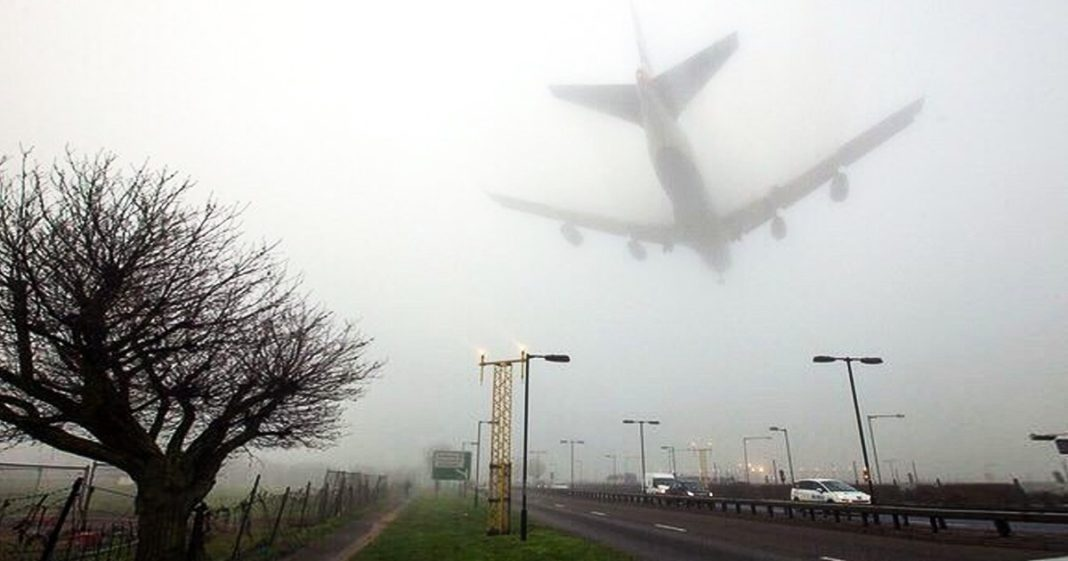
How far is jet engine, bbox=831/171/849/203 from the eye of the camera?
3939 centimetres

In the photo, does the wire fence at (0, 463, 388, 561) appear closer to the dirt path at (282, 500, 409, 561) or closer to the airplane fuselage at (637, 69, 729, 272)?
the dirt path at (282, 500, 409, 561)

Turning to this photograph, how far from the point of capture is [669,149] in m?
A: 49.3

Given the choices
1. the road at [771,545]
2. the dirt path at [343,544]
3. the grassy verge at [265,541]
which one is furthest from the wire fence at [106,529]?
the road at [771,545]

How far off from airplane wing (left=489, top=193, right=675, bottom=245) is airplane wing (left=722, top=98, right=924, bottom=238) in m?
6.33

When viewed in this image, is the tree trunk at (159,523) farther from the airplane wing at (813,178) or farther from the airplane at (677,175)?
the airplane wing at (813,178)

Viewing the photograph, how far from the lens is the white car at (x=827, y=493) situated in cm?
3375

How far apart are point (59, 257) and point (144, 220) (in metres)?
1.49

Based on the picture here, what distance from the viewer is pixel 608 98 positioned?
168ft

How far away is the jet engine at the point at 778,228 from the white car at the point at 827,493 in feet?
57.1

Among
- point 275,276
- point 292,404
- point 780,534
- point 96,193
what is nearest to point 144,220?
point 96,193

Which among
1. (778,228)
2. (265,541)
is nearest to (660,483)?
(778,228)

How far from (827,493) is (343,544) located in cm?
2901

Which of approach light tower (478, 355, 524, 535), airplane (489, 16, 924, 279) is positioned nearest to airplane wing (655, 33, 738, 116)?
airplane (489, 16, 924, 279)

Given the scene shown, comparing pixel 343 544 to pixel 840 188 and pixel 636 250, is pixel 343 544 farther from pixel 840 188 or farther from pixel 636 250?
pixel 840 188
